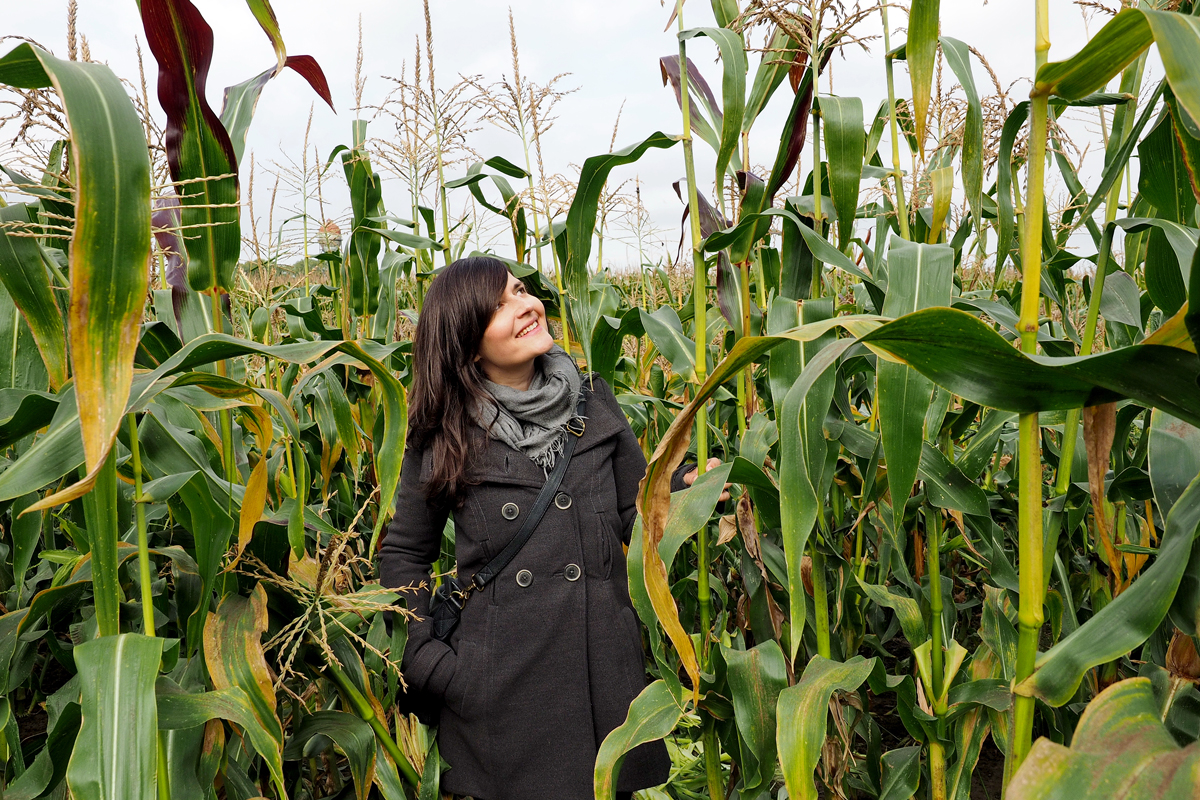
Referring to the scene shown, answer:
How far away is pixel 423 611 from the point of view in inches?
82.0

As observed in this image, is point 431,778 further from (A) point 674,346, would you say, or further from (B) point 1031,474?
(B) point 1031,474

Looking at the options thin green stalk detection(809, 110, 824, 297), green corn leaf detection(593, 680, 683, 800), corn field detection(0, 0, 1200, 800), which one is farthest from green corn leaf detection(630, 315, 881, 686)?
thin green stalk detection(809, 110, 824, 297)

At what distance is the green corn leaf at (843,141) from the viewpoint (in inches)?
61.2

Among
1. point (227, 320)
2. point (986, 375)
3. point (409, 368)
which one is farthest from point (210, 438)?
point (986, 375)

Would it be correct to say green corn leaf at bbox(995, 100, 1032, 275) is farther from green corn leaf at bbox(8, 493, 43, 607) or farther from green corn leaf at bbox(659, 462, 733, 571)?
green corn leaf at bbox(8, 493, 43, 607)

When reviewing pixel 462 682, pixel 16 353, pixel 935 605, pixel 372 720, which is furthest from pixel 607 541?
pixel 16 353

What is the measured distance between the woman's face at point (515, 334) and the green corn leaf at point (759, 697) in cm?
98

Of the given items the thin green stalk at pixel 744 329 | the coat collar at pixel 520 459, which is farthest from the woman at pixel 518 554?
the thin green stalk at pixel 744 329

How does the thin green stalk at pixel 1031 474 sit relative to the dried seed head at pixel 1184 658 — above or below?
above

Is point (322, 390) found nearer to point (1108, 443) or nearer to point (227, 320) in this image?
point (227, 320)

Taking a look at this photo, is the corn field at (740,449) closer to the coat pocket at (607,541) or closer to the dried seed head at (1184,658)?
the dried seed head at (1184,658)

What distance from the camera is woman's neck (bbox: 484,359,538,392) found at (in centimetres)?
221

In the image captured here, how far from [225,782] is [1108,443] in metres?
1.76

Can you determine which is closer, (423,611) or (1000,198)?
(1000,198)
